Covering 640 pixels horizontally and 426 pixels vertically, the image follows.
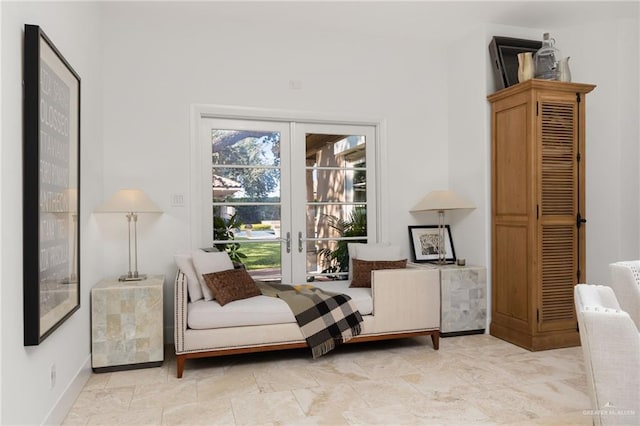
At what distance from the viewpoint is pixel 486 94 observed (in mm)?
4219

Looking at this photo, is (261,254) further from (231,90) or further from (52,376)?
(52,376)

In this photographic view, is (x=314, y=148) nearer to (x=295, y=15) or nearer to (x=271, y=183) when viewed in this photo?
(x=271, y=183)

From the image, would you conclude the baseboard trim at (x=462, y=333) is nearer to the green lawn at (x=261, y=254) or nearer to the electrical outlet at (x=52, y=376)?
the green lawn at (x=261, y=254)

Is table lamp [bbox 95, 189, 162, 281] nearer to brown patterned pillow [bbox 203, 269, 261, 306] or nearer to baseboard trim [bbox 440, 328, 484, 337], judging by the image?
brown patterned pillow [bbox 203, 269, 261, 306]

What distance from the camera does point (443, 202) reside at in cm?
426

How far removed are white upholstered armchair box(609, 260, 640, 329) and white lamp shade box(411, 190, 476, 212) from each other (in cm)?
218

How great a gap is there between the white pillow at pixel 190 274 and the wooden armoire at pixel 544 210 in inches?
103

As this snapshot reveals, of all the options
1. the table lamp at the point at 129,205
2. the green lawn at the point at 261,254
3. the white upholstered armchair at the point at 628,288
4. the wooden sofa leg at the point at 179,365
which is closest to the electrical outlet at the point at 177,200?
the table lamp at the point at 129,205

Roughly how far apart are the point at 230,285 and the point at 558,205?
2.71 metres

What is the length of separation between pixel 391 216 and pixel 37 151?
329cm

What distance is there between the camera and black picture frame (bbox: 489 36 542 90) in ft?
13.6

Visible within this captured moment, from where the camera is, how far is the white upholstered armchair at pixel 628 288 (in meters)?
1.96

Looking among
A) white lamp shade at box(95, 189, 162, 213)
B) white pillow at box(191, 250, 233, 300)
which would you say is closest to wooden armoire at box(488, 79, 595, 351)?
white pillow at box(191, 250, 233, 300)

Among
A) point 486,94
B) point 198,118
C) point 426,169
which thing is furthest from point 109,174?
point 486,94
